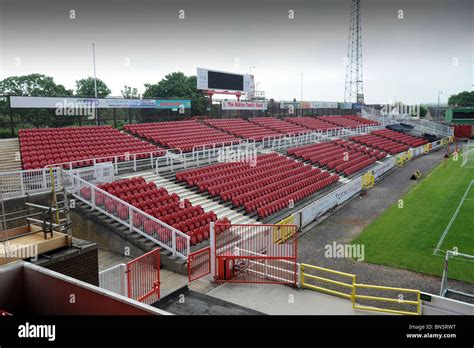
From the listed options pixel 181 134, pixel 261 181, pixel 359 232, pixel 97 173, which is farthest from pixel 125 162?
pixel 359 232

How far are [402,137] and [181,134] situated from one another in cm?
3099

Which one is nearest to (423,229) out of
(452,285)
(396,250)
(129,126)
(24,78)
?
(396,250)

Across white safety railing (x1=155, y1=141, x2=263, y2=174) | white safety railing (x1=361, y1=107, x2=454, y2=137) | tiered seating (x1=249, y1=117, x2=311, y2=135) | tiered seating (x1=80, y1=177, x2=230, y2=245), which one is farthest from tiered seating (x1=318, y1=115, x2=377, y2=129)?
tiered seating (x1=80, y1=177, x2=230, y2=245)

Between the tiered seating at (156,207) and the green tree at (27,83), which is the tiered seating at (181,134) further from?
the green tree at (27,83)

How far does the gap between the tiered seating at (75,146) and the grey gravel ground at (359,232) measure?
364 inches

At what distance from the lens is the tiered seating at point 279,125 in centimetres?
3731

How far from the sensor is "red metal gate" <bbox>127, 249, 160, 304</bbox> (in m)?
8.56

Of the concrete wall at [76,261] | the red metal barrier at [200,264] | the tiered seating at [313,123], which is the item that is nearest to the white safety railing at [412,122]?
the tiered seating at [313,123]

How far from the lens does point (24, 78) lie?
57.8m

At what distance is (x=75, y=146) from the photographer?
19.4 m
